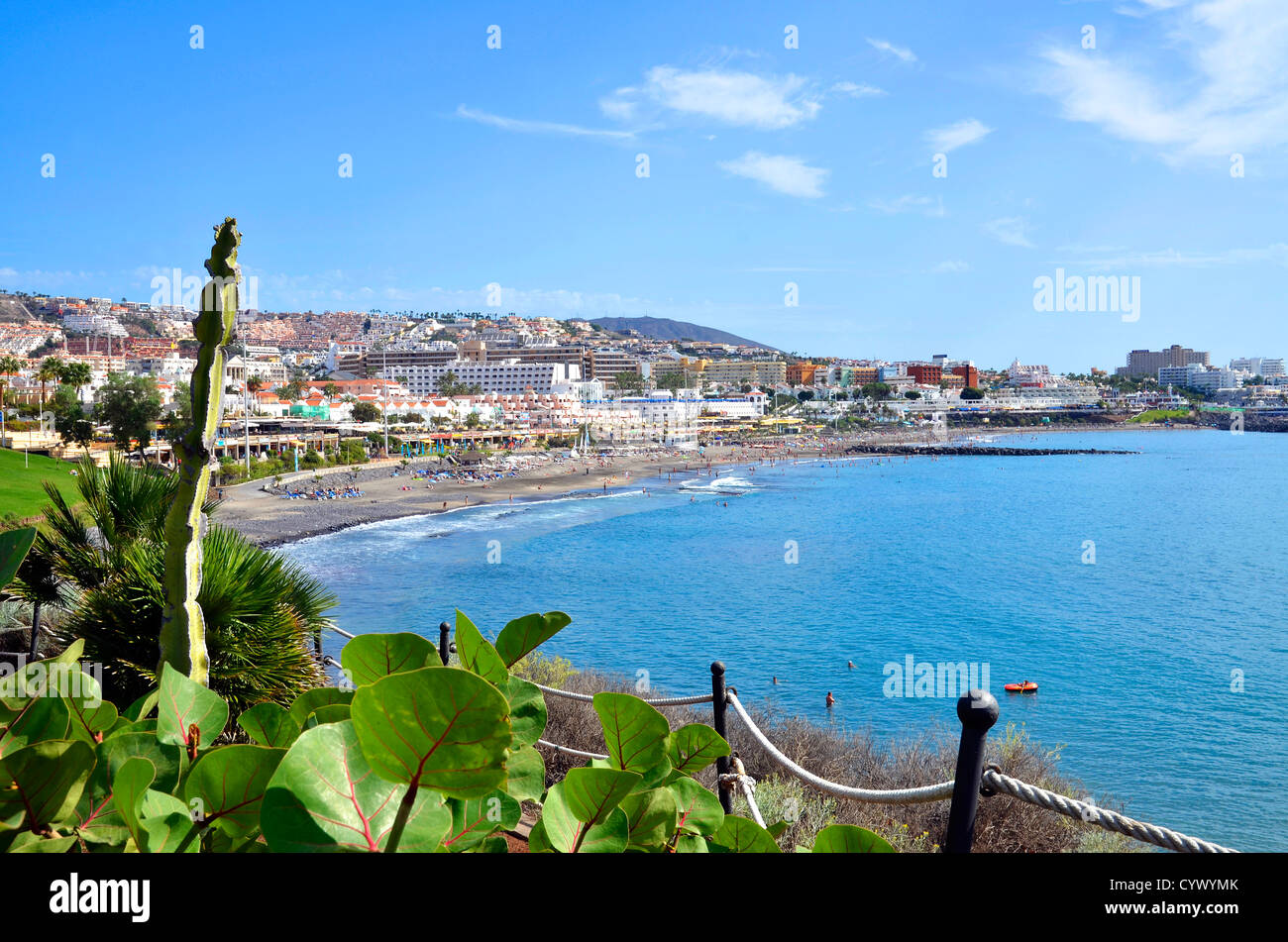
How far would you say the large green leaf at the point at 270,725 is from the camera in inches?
31.2

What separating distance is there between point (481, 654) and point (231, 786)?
218 millimetres

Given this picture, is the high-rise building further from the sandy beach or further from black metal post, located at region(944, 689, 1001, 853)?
black metal post, located at region(944, 689, 1001, 853)

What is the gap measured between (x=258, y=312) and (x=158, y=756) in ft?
675

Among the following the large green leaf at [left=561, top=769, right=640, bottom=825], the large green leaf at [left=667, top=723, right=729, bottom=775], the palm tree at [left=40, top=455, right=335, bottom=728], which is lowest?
the palm tree at [left=40, top=455, right=335, bottom=728]

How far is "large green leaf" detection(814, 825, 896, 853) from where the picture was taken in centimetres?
59

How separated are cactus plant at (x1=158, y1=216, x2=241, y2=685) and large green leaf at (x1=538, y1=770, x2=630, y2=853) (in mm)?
1082

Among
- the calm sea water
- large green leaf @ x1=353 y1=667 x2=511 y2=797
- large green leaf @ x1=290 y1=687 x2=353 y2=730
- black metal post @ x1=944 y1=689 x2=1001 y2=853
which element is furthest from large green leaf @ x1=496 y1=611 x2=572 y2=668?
the calm sea water

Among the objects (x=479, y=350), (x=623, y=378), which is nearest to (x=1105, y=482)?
(x=623, y=378)

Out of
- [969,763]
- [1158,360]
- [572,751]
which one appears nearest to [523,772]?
[969,763]

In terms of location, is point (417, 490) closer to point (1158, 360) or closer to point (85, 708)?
point (85, 708)

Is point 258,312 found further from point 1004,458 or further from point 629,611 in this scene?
point 629,611

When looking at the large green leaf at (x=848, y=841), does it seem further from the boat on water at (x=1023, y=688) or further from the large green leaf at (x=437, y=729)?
the boat on water at (x=1023, y=688)

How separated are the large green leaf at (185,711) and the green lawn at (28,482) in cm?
1651
